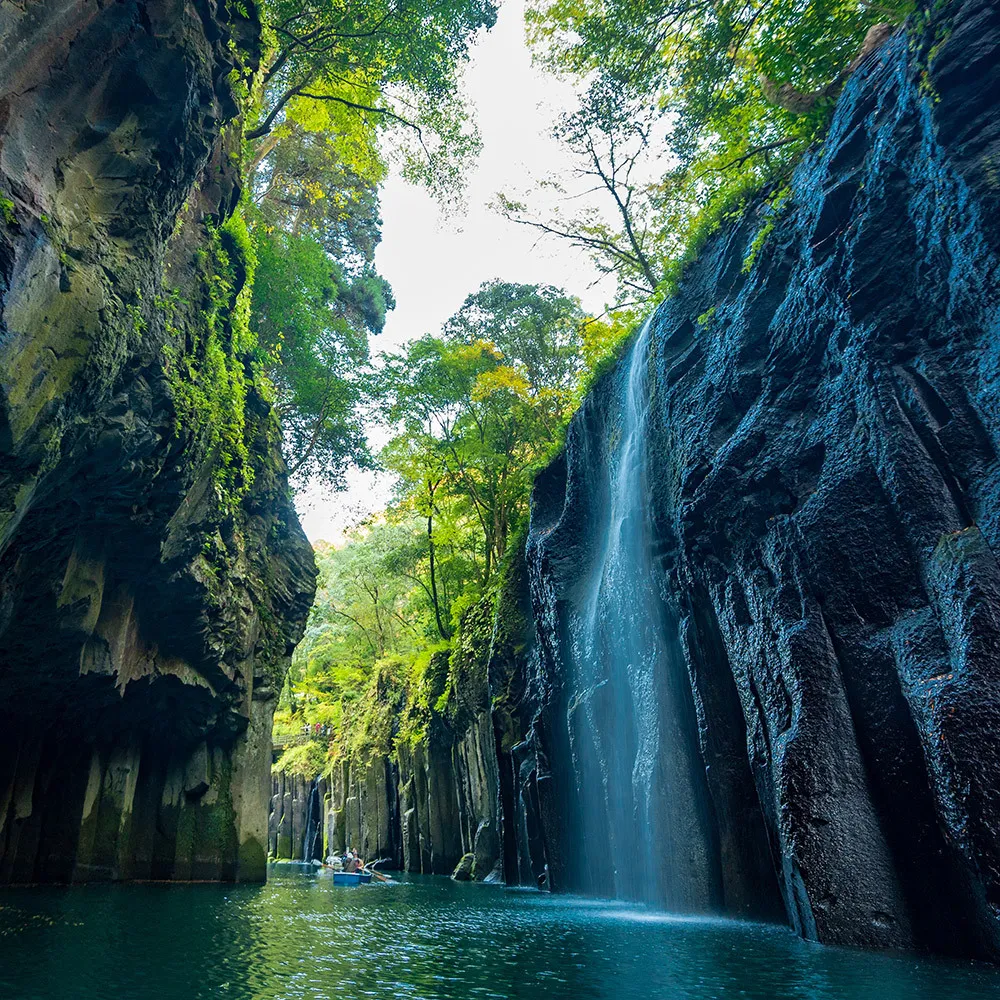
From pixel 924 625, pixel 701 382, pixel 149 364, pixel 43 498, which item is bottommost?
pixel 924 625

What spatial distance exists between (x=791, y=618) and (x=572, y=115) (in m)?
14.4

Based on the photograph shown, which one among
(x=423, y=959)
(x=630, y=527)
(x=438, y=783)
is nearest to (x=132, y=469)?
(x=423, y=959)

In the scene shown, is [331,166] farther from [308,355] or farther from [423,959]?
[423,959]

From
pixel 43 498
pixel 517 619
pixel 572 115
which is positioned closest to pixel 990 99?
pixel 43 498

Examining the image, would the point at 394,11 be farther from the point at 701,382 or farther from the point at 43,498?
the point at 43,498

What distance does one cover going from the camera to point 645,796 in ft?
33.2

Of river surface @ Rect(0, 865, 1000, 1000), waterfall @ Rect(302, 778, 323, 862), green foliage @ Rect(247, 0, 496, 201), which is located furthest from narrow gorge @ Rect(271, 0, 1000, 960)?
waterfall @ Rect(302, 778, 323, 862)

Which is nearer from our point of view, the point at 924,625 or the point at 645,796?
the point at 924,625

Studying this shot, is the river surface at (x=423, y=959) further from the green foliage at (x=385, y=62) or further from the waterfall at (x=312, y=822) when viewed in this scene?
the waterfall at (x=312, y=822)

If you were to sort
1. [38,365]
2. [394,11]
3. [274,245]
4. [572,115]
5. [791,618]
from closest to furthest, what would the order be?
[38,365]
[791,618]
[394,11]
[572,115]
[274,245]

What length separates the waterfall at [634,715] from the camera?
9484 millimetres

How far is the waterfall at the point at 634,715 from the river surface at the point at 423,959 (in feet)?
3.34

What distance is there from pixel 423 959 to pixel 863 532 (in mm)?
5641

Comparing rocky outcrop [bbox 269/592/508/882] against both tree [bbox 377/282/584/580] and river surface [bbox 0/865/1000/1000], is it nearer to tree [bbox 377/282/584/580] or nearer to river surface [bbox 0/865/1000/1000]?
tree [bbox 377/282/584/580]
